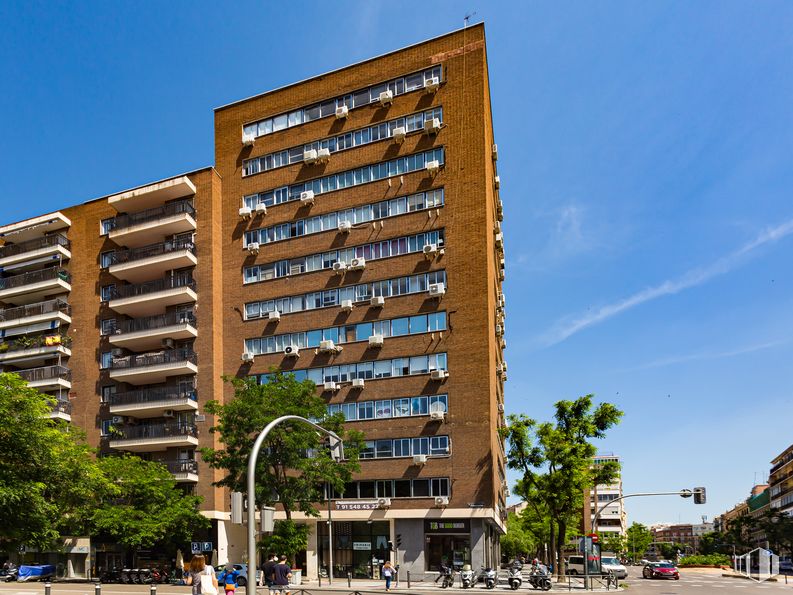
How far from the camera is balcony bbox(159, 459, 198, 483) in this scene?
1905 inches

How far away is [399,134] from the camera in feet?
158

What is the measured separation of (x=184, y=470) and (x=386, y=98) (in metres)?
28.9

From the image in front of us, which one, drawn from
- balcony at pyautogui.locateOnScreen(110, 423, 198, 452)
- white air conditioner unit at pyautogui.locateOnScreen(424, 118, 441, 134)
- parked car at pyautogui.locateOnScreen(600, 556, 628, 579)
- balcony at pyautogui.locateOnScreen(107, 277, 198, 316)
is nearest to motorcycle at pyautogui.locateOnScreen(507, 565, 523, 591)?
parked car at pyautogui.locateOnScreen(600, 556, 628, 579)

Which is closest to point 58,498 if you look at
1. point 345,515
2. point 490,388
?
point 345,515

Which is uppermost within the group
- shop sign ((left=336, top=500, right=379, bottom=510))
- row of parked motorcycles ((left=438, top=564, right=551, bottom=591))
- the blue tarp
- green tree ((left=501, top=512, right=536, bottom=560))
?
shop sign ((left=336, top=500, right=379, bottom=510))

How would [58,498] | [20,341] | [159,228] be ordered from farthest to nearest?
[20,341]
[159,228]
[58,498]

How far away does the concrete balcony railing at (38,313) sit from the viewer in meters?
55.9

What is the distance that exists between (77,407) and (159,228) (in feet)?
48.9

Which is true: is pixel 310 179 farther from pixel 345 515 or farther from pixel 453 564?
pixel 453 564

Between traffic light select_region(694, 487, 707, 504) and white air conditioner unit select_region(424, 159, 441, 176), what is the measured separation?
81.5ft

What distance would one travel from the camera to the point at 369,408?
46.7 m

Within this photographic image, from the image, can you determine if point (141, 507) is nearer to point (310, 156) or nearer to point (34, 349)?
point (34, 349)

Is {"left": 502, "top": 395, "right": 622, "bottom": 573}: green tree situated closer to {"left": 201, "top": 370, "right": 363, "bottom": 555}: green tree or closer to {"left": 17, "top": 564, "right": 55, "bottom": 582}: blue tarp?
{"left": 201, "top": 370, "right": 363, "bottom": 555}: green tree

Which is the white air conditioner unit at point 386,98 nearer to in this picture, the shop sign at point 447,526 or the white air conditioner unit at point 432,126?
the white air conditioner unit at point 432,126
